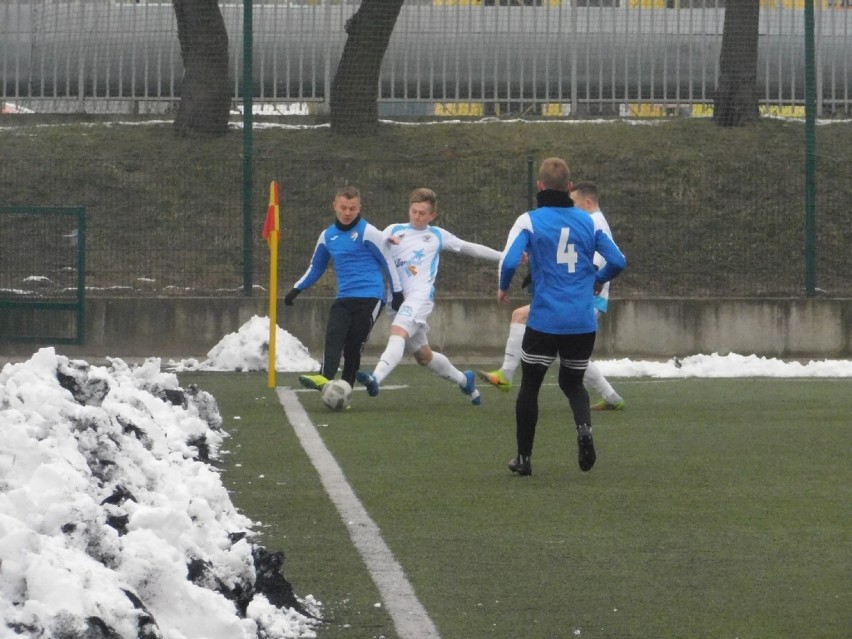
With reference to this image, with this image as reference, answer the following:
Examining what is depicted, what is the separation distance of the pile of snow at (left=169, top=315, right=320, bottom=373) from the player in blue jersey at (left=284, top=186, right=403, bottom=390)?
3649 mm

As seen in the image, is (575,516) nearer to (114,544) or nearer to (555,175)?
(555,175)

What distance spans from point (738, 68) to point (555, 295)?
45.6 feet

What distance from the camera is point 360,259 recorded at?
12727 mm

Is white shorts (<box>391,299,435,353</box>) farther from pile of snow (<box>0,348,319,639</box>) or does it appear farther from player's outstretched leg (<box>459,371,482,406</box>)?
pile of snow (<box>0,348,319,639</box>)

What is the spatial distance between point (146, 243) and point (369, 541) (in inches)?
477

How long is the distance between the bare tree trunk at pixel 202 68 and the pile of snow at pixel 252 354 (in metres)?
5.52

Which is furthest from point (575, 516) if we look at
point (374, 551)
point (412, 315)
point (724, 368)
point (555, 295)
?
point (724, 368)

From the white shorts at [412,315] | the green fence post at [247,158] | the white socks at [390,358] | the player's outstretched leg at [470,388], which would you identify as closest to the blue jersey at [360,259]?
the white shorts at [412,315]

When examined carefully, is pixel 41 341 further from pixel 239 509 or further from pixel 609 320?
pixel 239 509

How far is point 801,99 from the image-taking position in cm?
2262

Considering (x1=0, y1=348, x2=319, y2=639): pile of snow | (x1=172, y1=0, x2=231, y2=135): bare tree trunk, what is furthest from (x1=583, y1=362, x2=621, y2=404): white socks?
(x1=172, y1=0, x2=231, y2=135): bare tree trunk

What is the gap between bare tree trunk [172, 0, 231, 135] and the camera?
2131cm

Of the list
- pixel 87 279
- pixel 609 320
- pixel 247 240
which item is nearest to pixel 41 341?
pixel 87 279

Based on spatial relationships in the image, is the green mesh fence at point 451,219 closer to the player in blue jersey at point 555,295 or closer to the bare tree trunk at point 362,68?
the bare tree trunk at point 362,68
